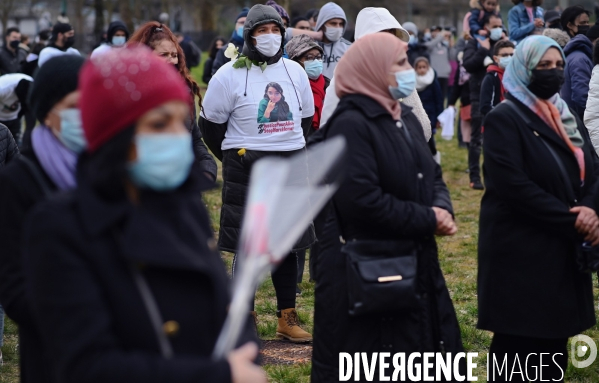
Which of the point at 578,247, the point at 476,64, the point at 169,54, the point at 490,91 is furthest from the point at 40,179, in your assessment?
the point at 476,64

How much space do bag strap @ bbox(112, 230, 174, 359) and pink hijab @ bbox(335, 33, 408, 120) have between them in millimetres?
2000

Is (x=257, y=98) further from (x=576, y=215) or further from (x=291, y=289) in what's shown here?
(x=576, y=215)

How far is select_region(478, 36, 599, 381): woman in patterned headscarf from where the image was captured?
4121 mm

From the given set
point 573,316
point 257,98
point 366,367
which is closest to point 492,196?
point 573,316

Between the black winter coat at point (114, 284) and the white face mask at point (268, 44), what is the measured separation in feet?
12.7

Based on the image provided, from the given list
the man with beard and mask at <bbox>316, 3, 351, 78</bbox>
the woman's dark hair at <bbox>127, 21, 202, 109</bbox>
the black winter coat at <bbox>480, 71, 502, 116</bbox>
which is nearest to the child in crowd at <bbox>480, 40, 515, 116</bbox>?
the black winter coat at <bbox>480, 71, 502, 116</bbox>

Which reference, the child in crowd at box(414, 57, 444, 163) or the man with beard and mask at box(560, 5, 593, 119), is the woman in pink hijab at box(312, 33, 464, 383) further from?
the child in crowd at box(414, 57, 444, 163)

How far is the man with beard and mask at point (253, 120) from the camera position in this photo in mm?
5859

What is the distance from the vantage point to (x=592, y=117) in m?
6.54

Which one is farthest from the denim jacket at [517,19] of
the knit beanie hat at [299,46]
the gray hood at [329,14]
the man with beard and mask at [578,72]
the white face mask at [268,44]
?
the white face mask at [268,44]

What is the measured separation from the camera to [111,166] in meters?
2.05

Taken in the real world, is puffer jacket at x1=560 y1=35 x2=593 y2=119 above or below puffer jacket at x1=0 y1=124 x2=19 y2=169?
above

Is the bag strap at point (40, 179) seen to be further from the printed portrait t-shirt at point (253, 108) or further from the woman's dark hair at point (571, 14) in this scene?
the woman's dark hair at point (571, 14)

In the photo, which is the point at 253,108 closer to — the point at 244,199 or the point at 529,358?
the point at 244,199
